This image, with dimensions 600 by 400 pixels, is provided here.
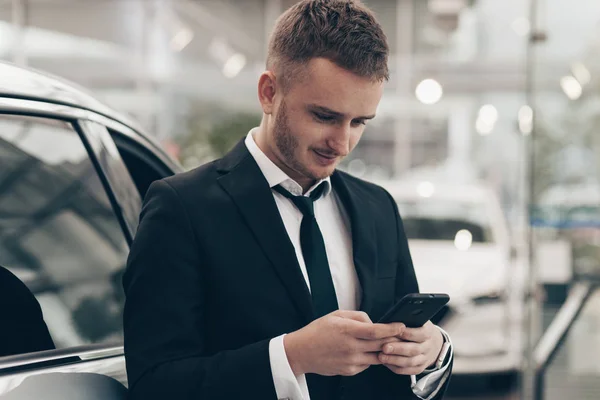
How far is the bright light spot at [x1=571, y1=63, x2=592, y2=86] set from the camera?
611 centimetres

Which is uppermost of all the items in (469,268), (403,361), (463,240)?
(403,361)

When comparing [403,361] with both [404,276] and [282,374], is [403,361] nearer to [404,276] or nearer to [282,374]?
[282,374]

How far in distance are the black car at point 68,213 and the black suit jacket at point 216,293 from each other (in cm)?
24

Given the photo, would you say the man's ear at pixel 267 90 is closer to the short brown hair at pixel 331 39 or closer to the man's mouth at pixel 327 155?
the short brown hair at pixel 331 39

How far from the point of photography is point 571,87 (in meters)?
6.19

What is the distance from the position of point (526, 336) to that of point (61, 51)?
6.68 m

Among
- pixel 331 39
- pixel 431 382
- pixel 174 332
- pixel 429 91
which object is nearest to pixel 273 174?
pixel 331 39

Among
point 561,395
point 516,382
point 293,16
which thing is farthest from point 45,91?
point 516,382

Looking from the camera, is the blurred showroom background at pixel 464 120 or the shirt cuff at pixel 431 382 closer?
the shirt cuff at pixel 431 382

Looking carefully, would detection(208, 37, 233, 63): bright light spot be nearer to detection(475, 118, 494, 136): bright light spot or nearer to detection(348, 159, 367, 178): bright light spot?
detection(348, 159, 367, 178): bright light spot

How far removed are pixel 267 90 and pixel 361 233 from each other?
335mm

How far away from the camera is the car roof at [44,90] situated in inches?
72.5

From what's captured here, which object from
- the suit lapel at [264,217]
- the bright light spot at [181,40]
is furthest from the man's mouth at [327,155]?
the bright light spot at [181,40]

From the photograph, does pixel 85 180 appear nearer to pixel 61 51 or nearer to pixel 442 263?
pixel 442 263
